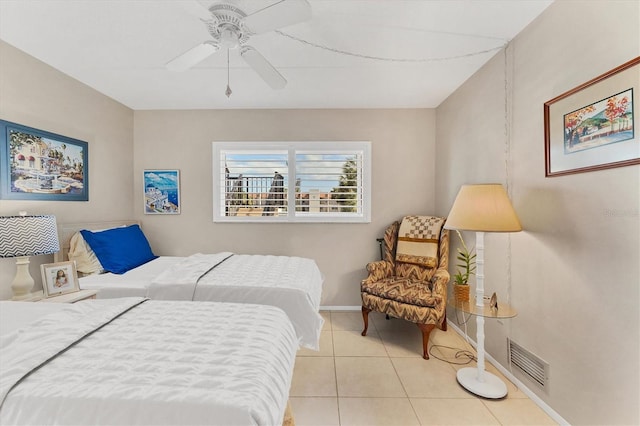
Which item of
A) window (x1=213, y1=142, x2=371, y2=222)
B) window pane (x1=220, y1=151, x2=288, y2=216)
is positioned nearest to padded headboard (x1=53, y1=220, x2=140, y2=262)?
window (x1=213, y1=142, x2=371, y2=222)

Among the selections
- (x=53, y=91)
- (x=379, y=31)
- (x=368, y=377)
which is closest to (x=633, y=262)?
(x=368, y=377)

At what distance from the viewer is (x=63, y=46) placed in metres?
2.23

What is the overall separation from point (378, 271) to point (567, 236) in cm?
173

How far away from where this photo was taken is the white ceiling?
1.81 meters

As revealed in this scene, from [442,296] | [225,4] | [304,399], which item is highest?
[225,4]

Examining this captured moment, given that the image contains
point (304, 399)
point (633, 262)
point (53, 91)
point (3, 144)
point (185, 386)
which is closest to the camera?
point (185, 386)

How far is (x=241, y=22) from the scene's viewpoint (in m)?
1.51

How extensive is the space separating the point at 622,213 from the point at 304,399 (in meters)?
2.19

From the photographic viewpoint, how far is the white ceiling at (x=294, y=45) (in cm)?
181

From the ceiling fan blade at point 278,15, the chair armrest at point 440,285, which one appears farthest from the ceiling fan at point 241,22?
the chair armrest at point 440,285

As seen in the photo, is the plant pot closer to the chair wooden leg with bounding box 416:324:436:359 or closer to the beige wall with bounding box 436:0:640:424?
the beige wall with bounding box 436:0:640:424

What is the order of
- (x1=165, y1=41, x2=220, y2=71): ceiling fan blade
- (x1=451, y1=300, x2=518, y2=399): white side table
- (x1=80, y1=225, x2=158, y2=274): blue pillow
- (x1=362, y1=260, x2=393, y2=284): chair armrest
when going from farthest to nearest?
(x1=362, y1=260, x2=393, y2=284): chair armrest
(x1=80, y1=225, x2=158, y2=274): blue pillow
(x1=451, y1=300, x2=518, y2=399): white side table
(x1=165, y1=41, x2=220, y2=71): ceiling fan blade

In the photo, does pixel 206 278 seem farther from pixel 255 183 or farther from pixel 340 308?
pixel 340 308

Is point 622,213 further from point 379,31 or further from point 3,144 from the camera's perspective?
point 3,144
